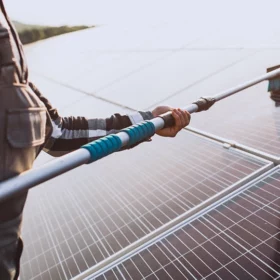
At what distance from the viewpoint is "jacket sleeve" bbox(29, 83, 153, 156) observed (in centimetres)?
200

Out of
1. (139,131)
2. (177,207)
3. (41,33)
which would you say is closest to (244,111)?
(177,207)

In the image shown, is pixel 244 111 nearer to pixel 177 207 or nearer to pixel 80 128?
pixel 177 207

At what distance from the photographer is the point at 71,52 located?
12.3 metres

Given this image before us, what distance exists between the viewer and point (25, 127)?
1.45 m

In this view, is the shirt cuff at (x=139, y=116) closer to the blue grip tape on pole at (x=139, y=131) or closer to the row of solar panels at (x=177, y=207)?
the blue grip tape on pole at (x=139, y=131)

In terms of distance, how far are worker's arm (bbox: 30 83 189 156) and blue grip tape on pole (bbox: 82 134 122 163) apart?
1.39 feet

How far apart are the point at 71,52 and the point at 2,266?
11.5m

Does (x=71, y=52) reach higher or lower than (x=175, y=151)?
lower

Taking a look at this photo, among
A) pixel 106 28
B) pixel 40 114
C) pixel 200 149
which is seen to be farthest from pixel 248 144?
pixel 106 28

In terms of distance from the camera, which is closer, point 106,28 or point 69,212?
point 69,212

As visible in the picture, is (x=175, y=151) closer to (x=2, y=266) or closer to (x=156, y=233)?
(x=156, y=233)

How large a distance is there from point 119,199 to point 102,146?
4.67ft

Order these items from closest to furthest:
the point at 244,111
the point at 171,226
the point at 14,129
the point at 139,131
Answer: the point at 14,129
the point at 139,131
the point at 171,226
the point at 244,111

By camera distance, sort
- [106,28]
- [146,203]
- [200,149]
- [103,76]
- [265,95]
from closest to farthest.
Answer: [146,203], [200,149], [265,95], [103,76], [106,28]
